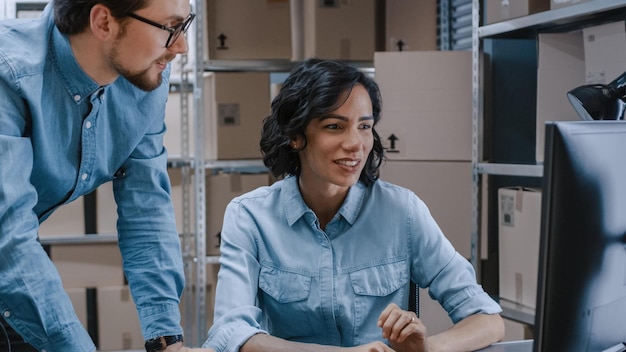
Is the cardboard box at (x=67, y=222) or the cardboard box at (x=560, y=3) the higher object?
the cardboard box at (x=560, y=3)

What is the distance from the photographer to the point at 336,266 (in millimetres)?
1489

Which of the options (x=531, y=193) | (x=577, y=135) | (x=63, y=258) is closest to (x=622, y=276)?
(x=577, y=135)

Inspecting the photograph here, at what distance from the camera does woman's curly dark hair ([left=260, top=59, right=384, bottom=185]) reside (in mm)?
1543

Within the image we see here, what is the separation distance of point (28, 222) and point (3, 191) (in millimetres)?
67

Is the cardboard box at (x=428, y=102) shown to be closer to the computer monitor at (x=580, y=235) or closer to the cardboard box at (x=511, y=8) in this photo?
the cardboard box at (x=511, y=8)

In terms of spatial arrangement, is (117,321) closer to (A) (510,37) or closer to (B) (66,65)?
(A) (510,37)

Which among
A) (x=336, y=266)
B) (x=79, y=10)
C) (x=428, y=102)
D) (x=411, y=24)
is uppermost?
(x=411, y=24)

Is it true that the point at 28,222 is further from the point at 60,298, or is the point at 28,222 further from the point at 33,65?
the point at 33,65

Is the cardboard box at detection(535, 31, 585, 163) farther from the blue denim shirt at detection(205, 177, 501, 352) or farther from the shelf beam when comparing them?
the blue denim shirt at detection(205, 177, 501, 352)

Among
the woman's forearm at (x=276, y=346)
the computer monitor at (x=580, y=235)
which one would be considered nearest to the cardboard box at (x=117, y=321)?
the woman's forearm at (x=276, y=346)

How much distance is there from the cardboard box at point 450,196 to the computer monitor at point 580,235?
71.7 inches

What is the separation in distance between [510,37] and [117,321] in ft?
6.64

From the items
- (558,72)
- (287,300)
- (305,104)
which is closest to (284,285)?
(287,300)

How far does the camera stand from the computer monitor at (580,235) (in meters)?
0.78
